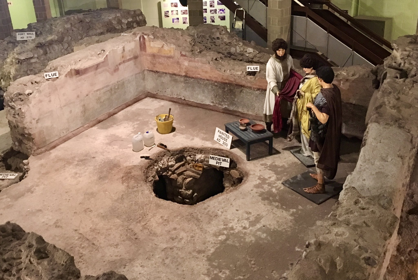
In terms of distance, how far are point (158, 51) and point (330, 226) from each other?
5636 mm

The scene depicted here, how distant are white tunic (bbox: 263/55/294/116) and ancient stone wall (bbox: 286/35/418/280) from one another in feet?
5.23

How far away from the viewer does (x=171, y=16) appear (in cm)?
1417

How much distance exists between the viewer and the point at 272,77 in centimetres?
625

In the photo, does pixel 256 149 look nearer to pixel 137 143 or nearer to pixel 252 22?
pixel 137 143

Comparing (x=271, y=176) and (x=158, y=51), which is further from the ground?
(x=158, y=51)

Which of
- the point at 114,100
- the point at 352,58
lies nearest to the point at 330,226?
the point at 114,100

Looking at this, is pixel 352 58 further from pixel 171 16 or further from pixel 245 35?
pixel 171 16

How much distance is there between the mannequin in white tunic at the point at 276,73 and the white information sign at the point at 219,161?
3.34 ft

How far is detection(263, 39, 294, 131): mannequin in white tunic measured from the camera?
6.15 metres

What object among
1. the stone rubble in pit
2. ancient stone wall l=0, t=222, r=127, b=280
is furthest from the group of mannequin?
the stone rubble in pit

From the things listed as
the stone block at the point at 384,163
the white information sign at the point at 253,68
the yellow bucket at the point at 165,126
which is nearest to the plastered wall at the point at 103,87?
the white information sign at the point at 253,68

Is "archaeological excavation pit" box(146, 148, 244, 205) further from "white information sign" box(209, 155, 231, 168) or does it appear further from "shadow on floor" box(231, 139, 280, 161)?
"shadow on floor" box(231, 139, 280, 161)

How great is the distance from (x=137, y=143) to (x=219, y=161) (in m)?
1.31

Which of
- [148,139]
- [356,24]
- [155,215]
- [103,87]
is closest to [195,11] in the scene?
[356,24]
